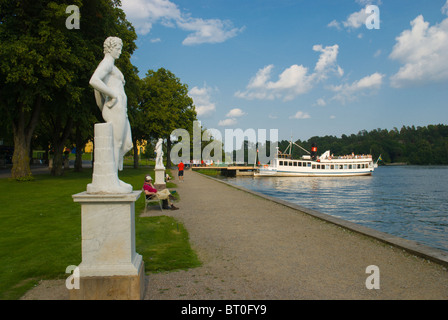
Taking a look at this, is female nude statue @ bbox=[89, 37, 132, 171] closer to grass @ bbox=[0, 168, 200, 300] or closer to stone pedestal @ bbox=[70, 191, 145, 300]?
stone pedestal @ bbox=[70, 191, 145, 300]

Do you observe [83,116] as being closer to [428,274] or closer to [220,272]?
[220,272]

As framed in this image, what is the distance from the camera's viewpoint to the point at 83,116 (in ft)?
72.0

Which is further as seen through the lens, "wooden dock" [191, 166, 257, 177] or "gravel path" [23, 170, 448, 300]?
"wooden dock" [191, 166, 257, 177]

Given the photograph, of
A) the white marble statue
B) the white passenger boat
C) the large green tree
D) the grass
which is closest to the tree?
the white passenger boat

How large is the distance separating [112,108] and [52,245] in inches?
147

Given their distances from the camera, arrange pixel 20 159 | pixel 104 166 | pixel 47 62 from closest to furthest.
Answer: pixel 104 166, pixel 47 62, pixel 20 159

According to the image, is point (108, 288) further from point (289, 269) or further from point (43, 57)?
point (43, 57)

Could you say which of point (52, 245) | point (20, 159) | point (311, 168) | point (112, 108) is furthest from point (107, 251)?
point (311, 168)

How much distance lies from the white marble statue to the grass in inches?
77.9

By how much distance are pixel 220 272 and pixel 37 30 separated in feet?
64.1

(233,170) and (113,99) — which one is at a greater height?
(113,99)

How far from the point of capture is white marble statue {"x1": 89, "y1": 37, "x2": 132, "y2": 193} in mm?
4242

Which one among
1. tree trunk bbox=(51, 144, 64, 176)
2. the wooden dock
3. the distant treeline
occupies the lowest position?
the wooden dock

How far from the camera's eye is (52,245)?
6.57 m
